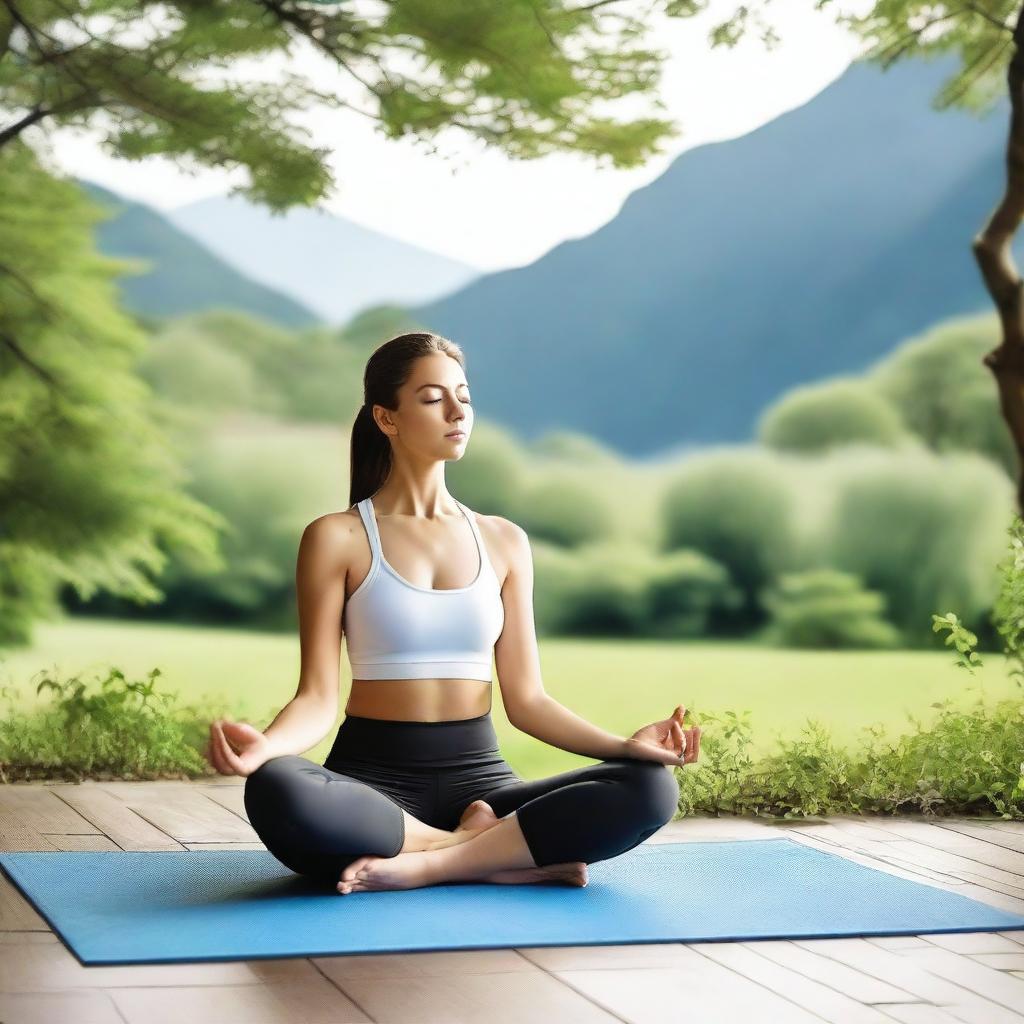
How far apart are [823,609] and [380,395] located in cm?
667

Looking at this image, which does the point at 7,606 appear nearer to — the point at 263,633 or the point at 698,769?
the point at 263,633

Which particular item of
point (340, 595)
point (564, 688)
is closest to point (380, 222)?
point (564, 688)

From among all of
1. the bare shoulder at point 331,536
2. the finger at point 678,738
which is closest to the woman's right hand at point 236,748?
the bare shoulder at point 331,536

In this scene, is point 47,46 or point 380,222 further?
point 380,222

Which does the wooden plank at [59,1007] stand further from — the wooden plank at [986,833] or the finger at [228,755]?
the wooden plank at [986,833]

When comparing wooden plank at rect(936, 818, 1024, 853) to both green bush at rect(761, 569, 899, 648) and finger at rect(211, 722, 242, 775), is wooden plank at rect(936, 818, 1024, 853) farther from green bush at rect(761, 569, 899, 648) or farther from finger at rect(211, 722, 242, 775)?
green bush at rect(761, 569, 899, 648)

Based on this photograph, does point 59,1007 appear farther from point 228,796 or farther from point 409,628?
point 228,796

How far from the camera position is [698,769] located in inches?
158

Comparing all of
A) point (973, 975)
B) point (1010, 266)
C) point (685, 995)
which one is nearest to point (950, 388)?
point (1010, 266)

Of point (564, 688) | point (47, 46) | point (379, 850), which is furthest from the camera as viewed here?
point (564, 688)

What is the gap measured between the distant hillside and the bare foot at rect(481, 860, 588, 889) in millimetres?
4761

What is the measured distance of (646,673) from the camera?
349 inches

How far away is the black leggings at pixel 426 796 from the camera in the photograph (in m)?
2.69

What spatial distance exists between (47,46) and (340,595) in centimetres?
312
